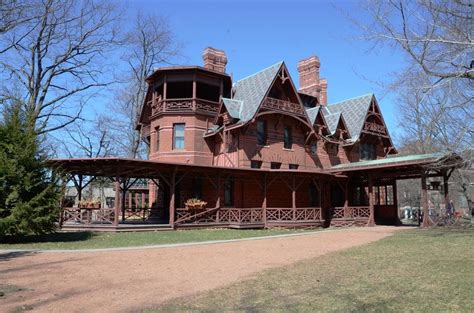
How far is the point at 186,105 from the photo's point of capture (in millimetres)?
26344

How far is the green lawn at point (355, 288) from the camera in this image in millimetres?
6094

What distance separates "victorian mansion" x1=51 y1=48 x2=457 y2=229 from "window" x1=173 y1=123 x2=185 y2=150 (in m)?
0.07

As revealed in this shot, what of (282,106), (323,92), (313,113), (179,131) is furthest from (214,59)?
(323,92)

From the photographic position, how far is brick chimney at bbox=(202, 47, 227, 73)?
30.4 m

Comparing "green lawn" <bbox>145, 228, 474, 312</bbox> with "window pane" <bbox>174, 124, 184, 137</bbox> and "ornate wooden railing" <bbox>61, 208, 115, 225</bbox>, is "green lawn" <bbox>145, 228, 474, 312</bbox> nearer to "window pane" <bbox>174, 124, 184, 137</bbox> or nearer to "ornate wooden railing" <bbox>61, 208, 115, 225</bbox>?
"ornate wooden railing" <bbox>61, 208, 115, 225</bbox>

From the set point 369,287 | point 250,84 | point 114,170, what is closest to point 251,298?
point 369,287

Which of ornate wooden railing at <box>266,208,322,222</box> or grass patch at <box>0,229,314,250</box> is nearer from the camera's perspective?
grass patch at <box>0,229,314,250</box>

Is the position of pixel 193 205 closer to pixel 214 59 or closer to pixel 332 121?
pixel 214 59

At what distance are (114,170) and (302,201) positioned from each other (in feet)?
44.5

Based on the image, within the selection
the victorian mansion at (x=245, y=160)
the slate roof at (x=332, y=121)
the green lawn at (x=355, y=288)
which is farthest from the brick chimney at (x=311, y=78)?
the green lawn at (x=355, y=288)

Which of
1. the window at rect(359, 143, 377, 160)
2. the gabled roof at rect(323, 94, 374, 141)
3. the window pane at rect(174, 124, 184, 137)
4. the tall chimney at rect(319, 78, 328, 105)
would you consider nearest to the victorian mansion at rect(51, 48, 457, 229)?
the window pane at rect(174, 124, 184, 137)

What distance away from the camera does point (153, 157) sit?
27.5 metres

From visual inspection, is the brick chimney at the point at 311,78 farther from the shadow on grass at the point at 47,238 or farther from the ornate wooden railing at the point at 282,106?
the shadow on grass at the point at 47,238

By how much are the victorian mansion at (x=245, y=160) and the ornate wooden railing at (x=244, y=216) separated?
7 cm
